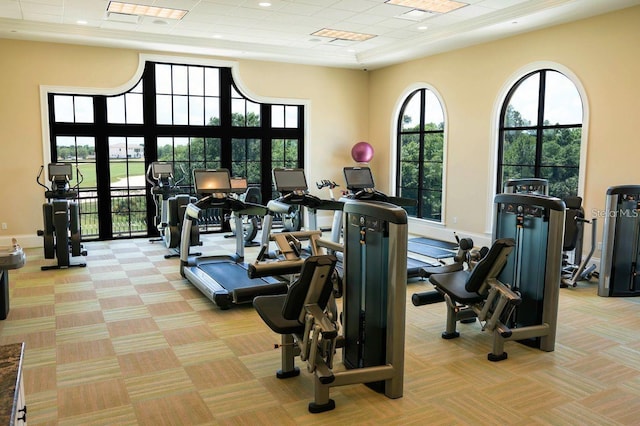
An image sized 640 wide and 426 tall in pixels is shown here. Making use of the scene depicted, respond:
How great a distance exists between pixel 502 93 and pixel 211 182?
15.7 feet

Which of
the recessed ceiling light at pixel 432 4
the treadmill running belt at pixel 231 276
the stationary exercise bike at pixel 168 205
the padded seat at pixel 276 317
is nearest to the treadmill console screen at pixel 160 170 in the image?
the stationary exercise bike at pixel 168 205

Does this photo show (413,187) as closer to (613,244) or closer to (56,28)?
(613,244)

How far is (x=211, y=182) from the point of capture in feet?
21.7

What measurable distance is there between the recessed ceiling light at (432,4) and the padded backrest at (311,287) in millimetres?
4690

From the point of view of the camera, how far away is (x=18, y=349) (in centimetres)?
190

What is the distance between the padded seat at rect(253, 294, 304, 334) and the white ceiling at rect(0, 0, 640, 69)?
4489mm

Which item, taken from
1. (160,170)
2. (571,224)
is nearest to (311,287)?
(571,224)

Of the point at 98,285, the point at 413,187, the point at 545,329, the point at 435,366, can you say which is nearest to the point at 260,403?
the point at 435,366

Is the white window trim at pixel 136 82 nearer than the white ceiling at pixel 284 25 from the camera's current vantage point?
No

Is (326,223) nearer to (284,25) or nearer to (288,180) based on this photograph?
(288,180)

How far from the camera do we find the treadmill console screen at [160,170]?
344 inches

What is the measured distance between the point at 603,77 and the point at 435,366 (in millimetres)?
4990

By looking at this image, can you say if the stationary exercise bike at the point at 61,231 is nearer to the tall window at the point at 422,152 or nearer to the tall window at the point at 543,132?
the tall window at the point at 422,152

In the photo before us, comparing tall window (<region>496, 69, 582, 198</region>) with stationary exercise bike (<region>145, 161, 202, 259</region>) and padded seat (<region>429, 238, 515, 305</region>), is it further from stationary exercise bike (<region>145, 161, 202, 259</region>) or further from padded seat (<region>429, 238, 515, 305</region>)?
stationary exercise bike (<region>145, 161, 202, 259</region>)
